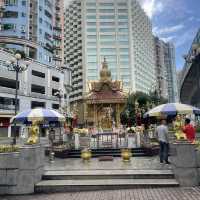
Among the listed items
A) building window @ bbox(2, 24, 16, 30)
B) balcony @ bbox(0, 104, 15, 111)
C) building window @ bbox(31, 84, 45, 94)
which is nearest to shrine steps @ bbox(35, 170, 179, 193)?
balcony @ bbox(0, 104, 15, 111)

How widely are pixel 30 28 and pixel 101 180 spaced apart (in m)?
54.9

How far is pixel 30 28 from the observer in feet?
197

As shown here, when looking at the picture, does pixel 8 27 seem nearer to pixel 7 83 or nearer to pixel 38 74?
pixel 38 74

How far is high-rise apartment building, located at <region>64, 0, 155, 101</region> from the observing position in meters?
114

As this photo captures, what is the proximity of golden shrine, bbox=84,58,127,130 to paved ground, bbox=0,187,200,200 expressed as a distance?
2229cm

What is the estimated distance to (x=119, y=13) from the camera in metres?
119

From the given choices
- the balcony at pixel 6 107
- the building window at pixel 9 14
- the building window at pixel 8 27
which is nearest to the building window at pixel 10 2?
the building window at pixel 9 14

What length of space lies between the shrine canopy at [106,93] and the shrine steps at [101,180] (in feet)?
71.4

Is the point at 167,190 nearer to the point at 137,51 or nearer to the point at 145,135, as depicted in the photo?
the point at 145,135

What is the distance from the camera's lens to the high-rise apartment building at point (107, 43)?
114 meters

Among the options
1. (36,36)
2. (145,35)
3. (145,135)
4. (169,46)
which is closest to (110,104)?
(145,135)

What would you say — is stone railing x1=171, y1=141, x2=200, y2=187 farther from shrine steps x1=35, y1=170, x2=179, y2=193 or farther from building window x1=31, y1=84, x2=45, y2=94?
building window x1=31, y1=84, x2=45, y2=94

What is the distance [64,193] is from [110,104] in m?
24.1

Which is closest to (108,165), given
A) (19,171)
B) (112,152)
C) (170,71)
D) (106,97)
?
(19,171)
